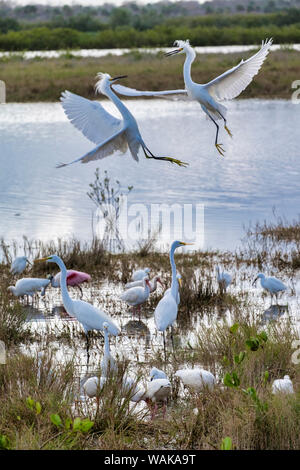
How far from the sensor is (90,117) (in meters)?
5.86

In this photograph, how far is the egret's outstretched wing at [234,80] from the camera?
570cm

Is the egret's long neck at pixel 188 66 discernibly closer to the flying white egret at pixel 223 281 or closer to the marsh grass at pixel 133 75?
the flying white egret at pixel 223 281

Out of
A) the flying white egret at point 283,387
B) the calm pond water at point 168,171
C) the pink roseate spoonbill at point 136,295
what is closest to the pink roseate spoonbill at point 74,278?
the pink roseate spoonbill at point 136,295

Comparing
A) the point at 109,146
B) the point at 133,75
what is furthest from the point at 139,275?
the point at 133,75

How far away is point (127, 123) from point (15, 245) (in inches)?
167

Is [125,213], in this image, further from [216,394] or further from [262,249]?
[216,394]

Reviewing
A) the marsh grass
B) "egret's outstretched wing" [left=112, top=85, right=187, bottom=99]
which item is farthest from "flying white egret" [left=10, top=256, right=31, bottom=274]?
the marsh grass

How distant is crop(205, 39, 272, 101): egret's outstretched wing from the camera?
5695 millimetres

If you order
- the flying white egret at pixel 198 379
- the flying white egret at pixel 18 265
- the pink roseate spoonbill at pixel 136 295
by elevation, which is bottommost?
the flying white egret at pixel 198 379

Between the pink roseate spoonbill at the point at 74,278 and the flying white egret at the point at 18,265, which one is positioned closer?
the pink roseate spoonbill at the point at 74,278

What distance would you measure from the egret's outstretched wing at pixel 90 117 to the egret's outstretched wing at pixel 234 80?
77 centimetres

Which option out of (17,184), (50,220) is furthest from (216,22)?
(50,220)

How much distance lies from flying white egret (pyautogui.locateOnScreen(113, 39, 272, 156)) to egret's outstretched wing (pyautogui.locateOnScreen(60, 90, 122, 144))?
29cm

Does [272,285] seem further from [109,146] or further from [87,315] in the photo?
[109,146]
